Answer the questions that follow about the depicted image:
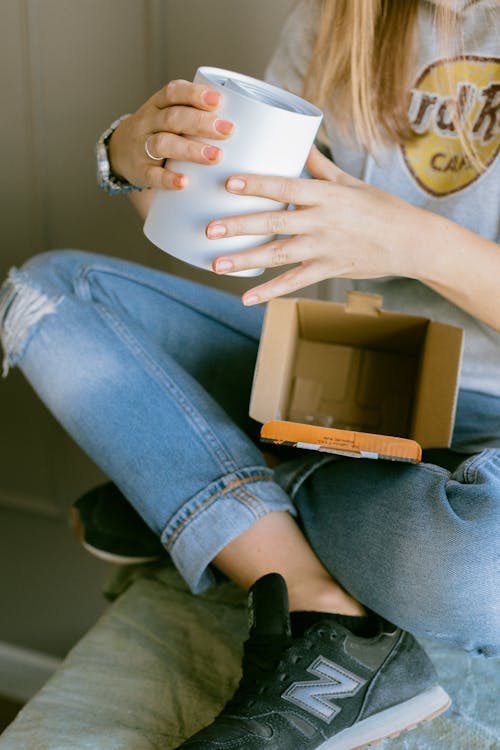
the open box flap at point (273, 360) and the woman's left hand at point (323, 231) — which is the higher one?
the woman's left hand at point (323, 231)

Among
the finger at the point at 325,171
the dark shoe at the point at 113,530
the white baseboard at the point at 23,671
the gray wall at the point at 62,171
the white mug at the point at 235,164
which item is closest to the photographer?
the white mug at the point at 235,164

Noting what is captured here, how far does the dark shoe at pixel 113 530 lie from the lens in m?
0.94

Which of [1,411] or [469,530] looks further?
[1,411]

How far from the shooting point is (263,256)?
63 centimetres

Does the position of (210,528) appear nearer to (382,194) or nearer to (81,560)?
(382,194)

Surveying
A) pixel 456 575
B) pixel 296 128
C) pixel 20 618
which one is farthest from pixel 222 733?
pixel 20 618

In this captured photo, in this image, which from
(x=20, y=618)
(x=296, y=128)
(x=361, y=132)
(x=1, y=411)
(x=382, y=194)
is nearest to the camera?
(x=296, y=128)

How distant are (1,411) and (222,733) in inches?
39.7

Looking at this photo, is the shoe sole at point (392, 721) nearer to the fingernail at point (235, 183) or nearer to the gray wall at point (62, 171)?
the fingernail at point (235, 183)

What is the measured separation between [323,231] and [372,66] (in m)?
0.31

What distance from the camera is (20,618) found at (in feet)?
5.33

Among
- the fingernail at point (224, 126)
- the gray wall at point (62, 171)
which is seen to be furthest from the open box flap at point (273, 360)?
the gray wall at point (62, 171)

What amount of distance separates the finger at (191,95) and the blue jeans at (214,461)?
0.26 metres

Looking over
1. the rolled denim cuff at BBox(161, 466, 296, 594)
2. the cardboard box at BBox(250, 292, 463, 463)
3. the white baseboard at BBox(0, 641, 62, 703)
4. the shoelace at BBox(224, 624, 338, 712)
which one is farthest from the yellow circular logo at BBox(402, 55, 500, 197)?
the white baseboard at BBox(0, 641, 62, 703)
